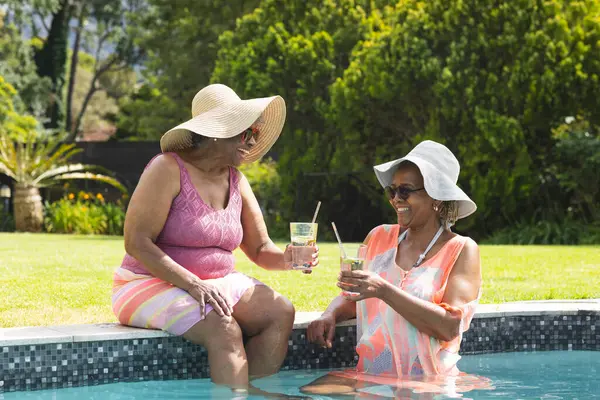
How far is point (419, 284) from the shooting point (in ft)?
15.1

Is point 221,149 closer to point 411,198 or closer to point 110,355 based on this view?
point 411,198

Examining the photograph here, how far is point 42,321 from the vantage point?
6.34 metres

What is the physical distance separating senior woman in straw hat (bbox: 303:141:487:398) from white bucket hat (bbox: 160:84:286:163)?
2.64 feet

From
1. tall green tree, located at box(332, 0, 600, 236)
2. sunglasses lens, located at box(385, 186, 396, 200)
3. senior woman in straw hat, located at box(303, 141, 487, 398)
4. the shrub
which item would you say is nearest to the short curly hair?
senior woman in straw hat, located at box(303, 141, 487, 398)

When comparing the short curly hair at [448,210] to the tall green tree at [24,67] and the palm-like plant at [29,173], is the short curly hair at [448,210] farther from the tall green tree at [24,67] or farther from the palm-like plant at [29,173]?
the tall green tree at [24,67]

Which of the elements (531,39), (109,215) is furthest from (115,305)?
(109,215)

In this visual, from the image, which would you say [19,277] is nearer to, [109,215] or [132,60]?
[109,215]

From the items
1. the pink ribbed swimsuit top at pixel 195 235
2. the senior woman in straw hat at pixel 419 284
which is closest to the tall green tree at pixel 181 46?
the pink ribbed swimsuit top at pixel 195 235

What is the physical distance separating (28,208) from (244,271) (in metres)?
13.2

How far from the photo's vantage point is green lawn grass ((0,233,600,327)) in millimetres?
6992

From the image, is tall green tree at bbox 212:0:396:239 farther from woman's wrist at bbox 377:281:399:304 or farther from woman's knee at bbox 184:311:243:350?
woman's wrist at bbox 377:281:399:304

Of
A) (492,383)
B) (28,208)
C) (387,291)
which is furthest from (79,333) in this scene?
(28,208)

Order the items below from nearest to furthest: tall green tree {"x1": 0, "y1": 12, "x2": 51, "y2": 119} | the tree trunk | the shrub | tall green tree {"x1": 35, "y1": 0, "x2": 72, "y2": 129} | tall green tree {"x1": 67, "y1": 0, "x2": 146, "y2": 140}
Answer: the shrub
the tree trunk
tall green tree {"x1": 0, "y1": 12, "x2": 51, "y2": 119}
tall green tree {"x1": 35, "y1": 0, "x2": 72, "y2": 129}
tall green tree {"x1": 67, "y1": 0, "x2": 146, "y2": 140}

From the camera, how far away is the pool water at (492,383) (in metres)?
4.69
